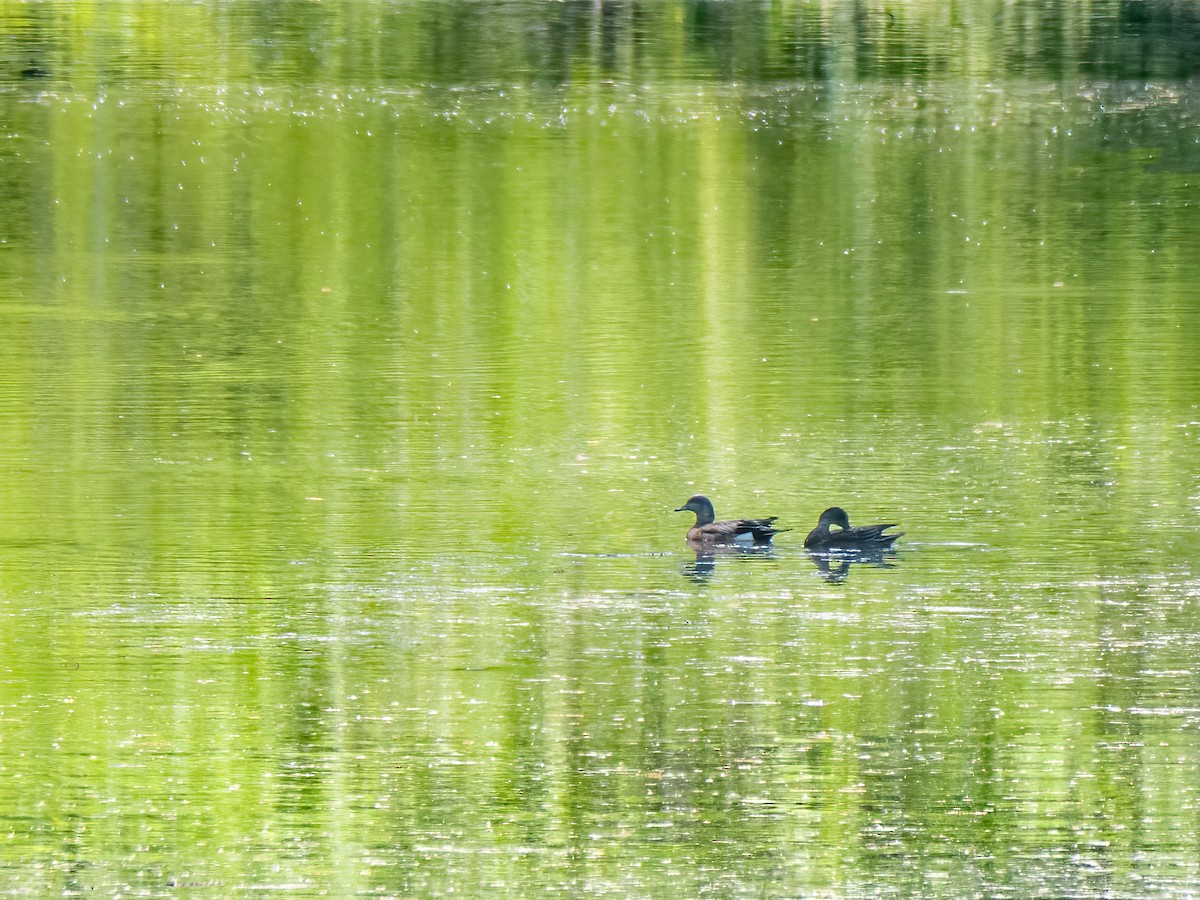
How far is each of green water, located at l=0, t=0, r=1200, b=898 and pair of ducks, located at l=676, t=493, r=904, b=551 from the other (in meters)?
0.12

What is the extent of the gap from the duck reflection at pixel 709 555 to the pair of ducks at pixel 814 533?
0.03m

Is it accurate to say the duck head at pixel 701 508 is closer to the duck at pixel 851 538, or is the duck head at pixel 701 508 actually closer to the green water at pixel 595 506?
the green water at pixel 595 506

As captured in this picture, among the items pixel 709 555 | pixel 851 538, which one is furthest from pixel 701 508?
pixel 851 538

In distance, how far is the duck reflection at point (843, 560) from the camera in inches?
361

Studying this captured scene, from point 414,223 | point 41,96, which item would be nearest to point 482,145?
point 414,223

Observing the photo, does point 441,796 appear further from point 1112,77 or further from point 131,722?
point 1112,77

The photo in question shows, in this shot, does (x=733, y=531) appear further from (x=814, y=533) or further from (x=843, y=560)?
(x=843, y=560)

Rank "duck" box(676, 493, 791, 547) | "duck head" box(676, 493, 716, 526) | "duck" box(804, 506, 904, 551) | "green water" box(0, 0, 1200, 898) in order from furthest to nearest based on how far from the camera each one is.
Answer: "duck head" box(676, 493, 716, 526)
"duck" box(676, 493, 791, 547)
"duck" box(804, 506, 904, 551)
"green water" box(0, 0, 1200, 898)

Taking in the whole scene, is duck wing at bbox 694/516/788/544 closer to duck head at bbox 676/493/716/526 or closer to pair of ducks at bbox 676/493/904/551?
pair of ducks at bbox 676/493/904/551

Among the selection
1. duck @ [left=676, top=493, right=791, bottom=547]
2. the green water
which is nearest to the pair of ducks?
duck @ [left=676, top=493, right=791, bottom=547]

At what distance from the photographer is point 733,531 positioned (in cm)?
950

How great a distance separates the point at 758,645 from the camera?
8000 millimetres

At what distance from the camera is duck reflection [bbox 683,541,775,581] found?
9.17m

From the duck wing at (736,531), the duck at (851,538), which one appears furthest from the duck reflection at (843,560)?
the duck wing at (736,531)
